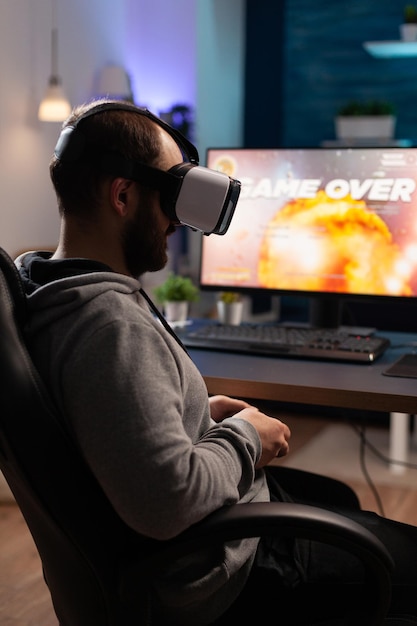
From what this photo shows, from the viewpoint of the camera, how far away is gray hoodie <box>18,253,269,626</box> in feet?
3.13

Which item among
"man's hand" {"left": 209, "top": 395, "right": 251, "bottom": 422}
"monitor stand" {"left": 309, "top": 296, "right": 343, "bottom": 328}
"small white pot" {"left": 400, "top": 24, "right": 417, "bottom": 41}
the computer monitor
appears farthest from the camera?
"small white pot" {"left": 400, "top": 24, "right": 417, "bottom": 41}

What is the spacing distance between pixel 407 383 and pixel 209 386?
1.22ft

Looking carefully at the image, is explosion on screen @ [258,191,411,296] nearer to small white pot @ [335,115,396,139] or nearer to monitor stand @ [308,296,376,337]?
monitor stand @ [308,296,376,337]

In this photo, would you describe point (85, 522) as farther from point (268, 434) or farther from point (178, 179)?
point (178, 179)

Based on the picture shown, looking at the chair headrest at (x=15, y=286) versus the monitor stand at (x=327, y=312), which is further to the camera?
the monitor stand at (x=327, y=312)

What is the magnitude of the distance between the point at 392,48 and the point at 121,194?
4.41 meters

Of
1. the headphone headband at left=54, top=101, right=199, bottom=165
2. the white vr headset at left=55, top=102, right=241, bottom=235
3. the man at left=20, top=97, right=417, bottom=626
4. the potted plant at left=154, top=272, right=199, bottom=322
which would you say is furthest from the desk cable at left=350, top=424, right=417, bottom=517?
the headphone headband at left=54, top=101, right=199, bottom=165

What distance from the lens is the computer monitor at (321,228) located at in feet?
6.44

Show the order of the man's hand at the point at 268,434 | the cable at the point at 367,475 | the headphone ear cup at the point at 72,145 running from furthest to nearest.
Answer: the cable at the point at 367,475 → the man's hand at the point at 268,434 → the headphone ear cup at the point at 72,145

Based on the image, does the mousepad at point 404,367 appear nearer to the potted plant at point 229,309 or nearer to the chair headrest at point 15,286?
the potted plant at point 229,309

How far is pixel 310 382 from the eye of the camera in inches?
61.4

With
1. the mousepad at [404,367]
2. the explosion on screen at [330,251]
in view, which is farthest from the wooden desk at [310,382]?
the explosion on screen at [330,251]

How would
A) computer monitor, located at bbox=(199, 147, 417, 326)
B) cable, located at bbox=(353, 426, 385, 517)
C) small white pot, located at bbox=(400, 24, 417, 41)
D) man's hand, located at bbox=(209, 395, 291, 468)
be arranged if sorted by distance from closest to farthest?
man's hand, located at bbox=(209, 395, 291, 468)
computer monitor, located at bbox=(199, 147, 417, 326)
cable, located at bbox=(353, 426, 385, 517)
small white pot, located at bbox=(400, 24, 417, 41)

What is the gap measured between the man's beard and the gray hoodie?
74 mm
